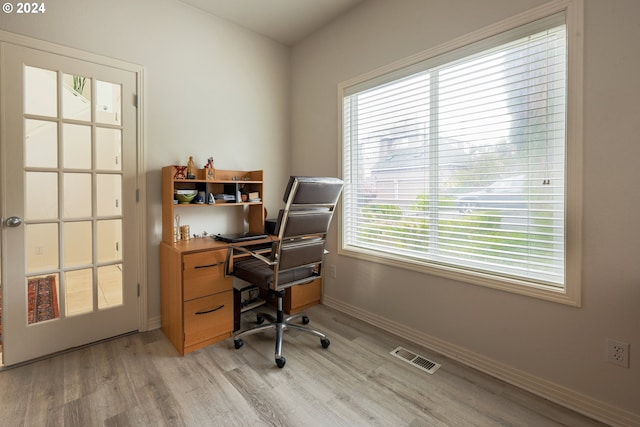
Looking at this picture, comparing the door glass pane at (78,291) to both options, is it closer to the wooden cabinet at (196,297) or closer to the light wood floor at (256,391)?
the light wood floor at (256,391)

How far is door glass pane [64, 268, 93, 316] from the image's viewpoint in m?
2.11

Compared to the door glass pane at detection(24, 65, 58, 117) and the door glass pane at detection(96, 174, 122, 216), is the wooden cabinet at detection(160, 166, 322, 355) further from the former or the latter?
the door glass pane at detection(24, 65, 58, 117)

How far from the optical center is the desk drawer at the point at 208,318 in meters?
2.09

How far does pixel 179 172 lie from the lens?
2348 millimetres

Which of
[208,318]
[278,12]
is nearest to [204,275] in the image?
[208,318]

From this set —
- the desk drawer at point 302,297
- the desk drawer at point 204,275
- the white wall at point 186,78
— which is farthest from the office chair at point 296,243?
the white wall at point 186,78

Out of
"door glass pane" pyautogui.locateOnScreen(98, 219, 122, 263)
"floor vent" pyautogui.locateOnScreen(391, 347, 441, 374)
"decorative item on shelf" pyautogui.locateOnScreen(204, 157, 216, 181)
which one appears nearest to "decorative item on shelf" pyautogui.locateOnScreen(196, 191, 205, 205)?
"decorative item on shelf" pyautogui.locateOnScreen(204, 157, 216, 181)

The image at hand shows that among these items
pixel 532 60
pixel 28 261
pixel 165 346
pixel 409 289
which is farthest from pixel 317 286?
pixel 532 60

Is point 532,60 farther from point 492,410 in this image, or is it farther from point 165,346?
point 165,346

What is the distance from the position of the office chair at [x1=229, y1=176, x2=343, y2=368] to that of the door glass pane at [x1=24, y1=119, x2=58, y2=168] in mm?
1387

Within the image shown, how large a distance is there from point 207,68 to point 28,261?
2.07m

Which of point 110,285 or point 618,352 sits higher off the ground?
point 110,285

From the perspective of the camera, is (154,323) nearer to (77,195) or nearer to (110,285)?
(110,285)

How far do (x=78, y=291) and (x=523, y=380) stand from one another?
121 inches
